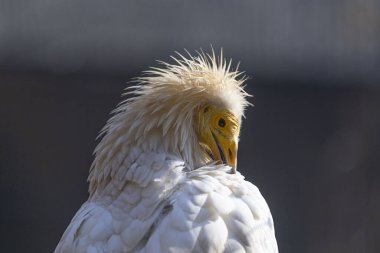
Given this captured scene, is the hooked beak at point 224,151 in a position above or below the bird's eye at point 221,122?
below

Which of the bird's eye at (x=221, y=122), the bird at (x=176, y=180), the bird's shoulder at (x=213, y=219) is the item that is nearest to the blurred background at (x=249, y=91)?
the bird at (x=176, y=180)

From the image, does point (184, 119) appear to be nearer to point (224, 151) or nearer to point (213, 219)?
point (224, 151)

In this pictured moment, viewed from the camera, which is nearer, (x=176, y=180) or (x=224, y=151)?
(x=176, y=180)

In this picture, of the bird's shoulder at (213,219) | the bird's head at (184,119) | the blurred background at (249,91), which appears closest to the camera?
the bird's shoulder at (213,219)

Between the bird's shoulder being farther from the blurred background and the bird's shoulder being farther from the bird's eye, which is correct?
the blurred background

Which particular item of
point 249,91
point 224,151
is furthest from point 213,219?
point 249,91

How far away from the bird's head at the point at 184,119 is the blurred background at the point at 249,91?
6.59 feet

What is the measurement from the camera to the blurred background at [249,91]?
16.8 feet

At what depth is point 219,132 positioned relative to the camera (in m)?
3.13

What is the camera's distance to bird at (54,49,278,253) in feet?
8.55

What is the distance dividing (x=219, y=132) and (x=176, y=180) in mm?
376

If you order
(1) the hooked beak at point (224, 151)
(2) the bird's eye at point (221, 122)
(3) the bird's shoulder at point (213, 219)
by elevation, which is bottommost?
(3) the bird's shoulder at point (213, 219)

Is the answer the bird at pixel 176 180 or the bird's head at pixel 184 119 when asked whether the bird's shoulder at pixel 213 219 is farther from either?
the bird's head at pixel 184 119

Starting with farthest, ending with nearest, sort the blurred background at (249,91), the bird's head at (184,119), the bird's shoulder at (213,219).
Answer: the blurred background at (249,91), the bird's head at (184,119), the bird's shoulder at (213,219)
